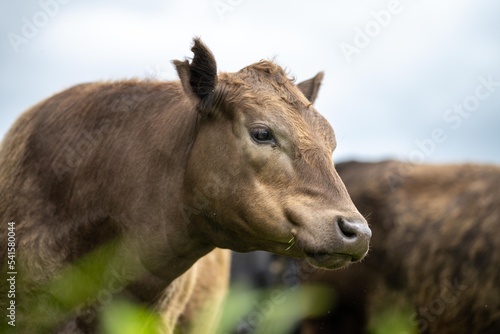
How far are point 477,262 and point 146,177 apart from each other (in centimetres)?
422

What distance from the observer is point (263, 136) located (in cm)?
538

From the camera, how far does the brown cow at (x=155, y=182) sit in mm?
5348

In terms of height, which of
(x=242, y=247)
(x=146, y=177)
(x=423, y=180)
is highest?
(x=146, y=177)

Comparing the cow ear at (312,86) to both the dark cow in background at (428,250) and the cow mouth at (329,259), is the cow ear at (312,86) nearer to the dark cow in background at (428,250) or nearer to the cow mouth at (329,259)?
the cow mouth at (329,259)

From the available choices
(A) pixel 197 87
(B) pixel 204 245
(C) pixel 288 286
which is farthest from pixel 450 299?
(A) pixel 197 87

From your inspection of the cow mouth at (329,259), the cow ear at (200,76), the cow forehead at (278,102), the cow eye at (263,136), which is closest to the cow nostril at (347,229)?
the cow mouth at (329,259)

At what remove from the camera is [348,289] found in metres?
9.84

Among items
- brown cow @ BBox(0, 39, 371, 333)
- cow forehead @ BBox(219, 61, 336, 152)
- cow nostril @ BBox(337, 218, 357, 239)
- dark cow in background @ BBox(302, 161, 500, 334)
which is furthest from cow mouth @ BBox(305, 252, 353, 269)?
dark cow in background @ BBox(302, 161, 500, 334)

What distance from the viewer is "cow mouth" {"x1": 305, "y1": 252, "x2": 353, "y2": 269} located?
5.01 metres

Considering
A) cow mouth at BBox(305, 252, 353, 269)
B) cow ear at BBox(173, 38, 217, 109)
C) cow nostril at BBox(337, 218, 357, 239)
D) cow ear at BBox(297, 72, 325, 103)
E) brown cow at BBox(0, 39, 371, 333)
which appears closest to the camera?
cow nostril at BBox(337, 218, 357, 239)

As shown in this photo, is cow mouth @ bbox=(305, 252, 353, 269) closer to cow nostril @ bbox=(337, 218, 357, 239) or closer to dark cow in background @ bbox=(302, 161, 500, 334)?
cow nostril @ bbox=(337, 218, 357, 239)

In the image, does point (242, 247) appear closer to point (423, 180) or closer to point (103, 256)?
point (103, 256)

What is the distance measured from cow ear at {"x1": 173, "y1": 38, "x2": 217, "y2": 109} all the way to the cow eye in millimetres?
456

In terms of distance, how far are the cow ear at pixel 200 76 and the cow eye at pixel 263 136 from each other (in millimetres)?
456
